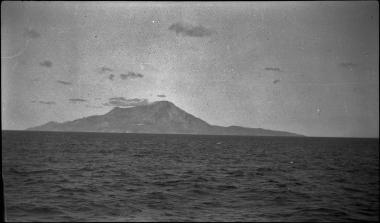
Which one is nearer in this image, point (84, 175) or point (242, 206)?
point (242, 206)

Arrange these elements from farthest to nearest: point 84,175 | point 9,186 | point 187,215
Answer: point 84,175
point 9,186
point 187,215

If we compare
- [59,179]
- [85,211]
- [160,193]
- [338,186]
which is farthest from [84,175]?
[338,186]

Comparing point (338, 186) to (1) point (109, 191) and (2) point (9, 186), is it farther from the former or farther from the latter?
(2) point (9, 186)

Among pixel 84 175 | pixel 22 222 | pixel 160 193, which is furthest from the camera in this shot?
pixel 84 175

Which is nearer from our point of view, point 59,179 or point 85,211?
point 85,211

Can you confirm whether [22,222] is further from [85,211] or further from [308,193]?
[308,193]

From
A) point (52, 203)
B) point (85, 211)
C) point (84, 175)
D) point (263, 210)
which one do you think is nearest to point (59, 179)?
point (84, 175)

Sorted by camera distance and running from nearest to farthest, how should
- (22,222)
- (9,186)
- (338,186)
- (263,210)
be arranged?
(22,222) → (263,210) → (9,186) → (338,186)

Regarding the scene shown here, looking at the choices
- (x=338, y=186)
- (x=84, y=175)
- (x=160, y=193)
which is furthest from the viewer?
(x=84, y=175)
